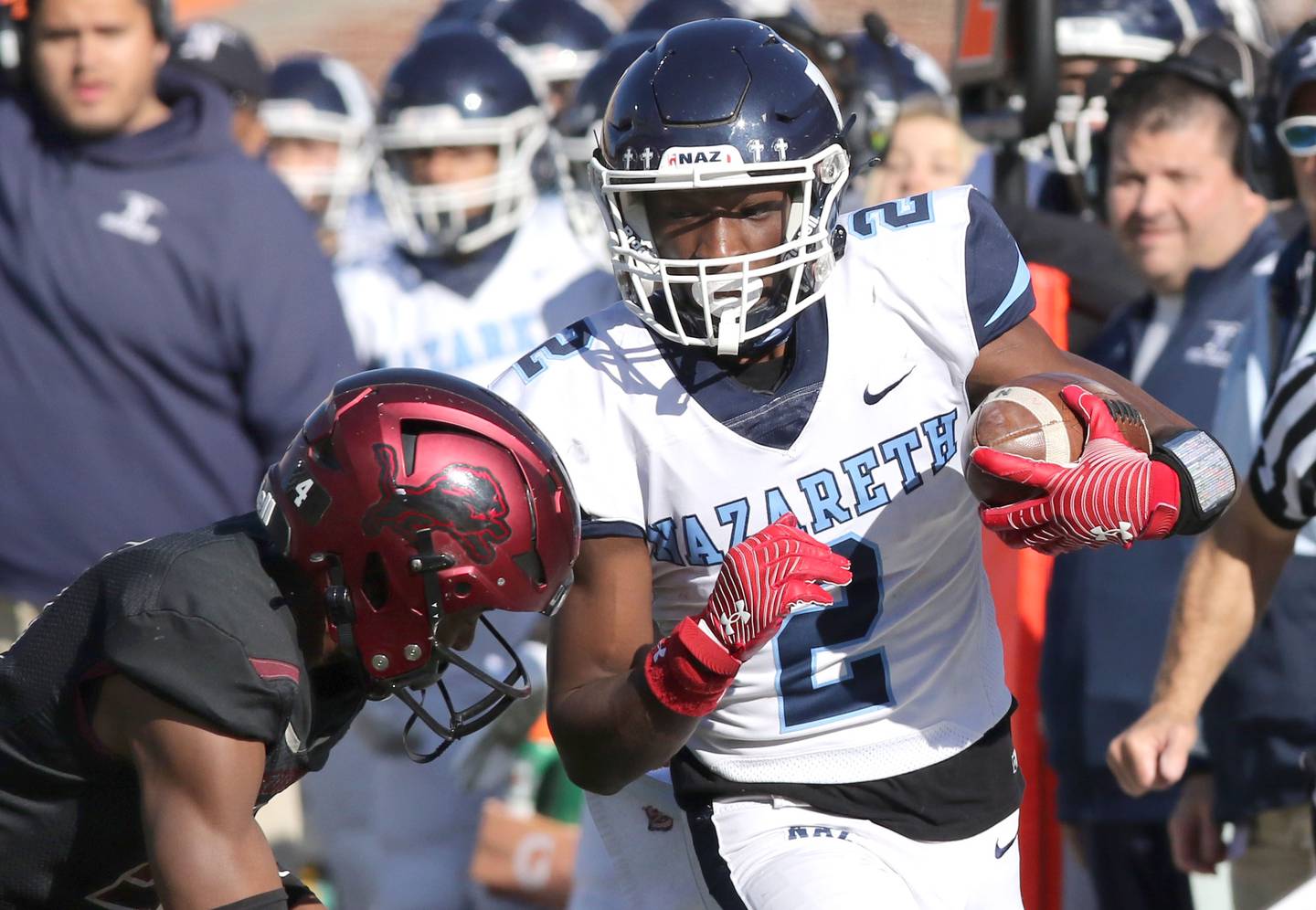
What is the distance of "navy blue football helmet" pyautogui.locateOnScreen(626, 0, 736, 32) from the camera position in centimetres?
645

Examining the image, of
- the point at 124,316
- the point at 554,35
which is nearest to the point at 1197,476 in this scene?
the point at 124,316

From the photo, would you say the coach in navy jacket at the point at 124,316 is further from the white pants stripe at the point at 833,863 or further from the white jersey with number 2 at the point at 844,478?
the white pants stripe at the point at 833,863

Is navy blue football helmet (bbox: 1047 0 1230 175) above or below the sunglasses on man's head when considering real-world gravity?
below

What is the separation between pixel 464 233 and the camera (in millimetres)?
5891

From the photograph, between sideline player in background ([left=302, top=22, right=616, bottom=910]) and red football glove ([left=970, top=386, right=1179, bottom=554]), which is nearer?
red football glove ([left=970, top=386, right=1179, bottom=554])

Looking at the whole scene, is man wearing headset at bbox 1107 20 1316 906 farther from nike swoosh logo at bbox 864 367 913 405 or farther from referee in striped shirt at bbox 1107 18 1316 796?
nike swoosh logo at bbox 864 367 913 405

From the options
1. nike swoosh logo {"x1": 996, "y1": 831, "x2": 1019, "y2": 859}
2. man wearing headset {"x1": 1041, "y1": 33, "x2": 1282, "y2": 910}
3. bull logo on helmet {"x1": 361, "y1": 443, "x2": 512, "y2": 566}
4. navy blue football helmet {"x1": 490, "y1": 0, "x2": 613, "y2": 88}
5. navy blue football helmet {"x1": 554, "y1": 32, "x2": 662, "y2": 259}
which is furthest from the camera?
navy blue football helmet {"x1": 490, "y1": 0, "x2": 613, "y2": 88}

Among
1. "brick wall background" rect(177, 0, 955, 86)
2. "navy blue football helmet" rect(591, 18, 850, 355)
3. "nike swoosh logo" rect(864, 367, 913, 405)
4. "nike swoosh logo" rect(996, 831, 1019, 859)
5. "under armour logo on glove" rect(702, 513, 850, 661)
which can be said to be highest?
"navy blue football helmet" rect(591, 18, 850, 355)

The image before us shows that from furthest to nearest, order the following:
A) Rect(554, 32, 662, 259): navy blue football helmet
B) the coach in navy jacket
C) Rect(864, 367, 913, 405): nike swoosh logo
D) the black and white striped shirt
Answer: Rect(554, 32, 662, 259): navy blue football helmet < the coach in navy jacket < the black and white striped shirt < Rect(864, 367, 913, 405): nike swoosh logo

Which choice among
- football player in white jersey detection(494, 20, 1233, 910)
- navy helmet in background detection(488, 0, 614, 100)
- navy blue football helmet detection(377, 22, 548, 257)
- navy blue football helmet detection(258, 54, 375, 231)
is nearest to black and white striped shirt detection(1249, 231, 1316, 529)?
football player in white jersey detection(494, 20, 1233, 910)

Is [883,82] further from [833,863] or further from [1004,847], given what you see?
[833,863]

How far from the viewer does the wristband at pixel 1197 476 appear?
267cm

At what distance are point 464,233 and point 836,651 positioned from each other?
322cm

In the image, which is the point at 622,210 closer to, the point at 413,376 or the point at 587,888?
the point at 413,376
